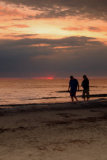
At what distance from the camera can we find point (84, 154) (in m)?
5.32

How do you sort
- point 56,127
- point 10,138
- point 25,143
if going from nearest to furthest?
point 25,143
point 10,138
point 56,127

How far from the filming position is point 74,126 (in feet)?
28.2

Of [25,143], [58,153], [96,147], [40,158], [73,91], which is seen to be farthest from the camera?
[73,91]

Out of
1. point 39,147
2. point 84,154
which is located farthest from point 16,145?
point 84,154

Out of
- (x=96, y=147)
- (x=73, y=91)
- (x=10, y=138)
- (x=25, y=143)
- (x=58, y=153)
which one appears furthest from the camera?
(x=73, y=91)

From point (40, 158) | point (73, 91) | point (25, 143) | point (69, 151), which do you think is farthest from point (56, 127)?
point (73, 91)

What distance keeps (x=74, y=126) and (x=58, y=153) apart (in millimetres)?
3321

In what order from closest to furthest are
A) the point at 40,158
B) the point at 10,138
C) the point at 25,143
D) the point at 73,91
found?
the point at 40,158 → the point at 25,143 → the point at 10,138 → the point at 73,91

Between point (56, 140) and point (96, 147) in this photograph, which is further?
point (56, 140)

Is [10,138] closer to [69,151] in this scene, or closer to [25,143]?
[25,143]

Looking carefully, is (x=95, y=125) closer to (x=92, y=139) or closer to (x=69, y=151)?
(x=92, y=139)

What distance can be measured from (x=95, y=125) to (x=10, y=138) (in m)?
3.80

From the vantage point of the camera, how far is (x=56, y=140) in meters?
6.62

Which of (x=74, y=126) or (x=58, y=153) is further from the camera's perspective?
(x=74, y=126)
